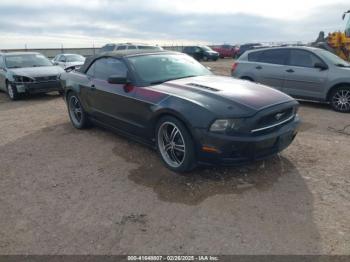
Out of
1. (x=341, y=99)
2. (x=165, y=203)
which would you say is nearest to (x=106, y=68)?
(x=165, y=203)

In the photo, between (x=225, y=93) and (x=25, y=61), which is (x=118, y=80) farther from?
(x=25, y=61)

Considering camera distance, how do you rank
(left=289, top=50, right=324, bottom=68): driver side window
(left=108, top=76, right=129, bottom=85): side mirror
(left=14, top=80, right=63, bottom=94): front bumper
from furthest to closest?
(left=14, top=80, right=63, bottom=94): front bumper
(left=289, top=50, right=324, bottom=68): driver side window
(left=108, top=76, right=129, bottom=85): side mirror

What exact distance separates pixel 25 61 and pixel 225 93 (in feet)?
31.2

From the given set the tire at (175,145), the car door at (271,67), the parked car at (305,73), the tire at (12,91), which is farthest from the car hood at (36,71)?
the tire at (175,145)

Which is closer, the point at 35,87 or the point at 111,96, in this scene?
the point at 111,96

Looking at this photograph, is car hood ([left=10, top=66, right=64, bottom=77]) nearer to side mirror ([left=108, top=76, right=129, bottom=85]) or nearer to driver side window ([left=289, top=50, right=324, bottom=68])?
side mirror ([left=108, top=76, right=129, bottom=85])

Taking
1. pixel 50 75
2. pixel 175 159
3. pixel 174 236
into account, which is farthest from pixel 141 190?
pixel 50 75

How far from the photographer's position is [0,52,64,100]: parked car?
1011cm

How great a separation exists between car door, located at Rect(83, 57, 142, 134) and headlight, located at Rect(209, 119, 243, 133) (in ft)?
4.61

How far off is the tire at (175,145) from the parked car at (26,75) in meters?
7.42

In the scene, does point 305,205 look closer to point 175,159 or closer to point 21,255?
→ point 175,159

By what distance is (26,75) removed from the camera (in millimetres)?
10062

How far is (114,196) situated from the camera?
370 cm

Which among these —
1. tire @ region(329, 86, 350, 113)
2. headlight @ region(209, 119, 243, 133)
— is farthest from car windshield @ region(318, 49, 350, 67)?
headlight @ region(209, 119, 243, 133)
